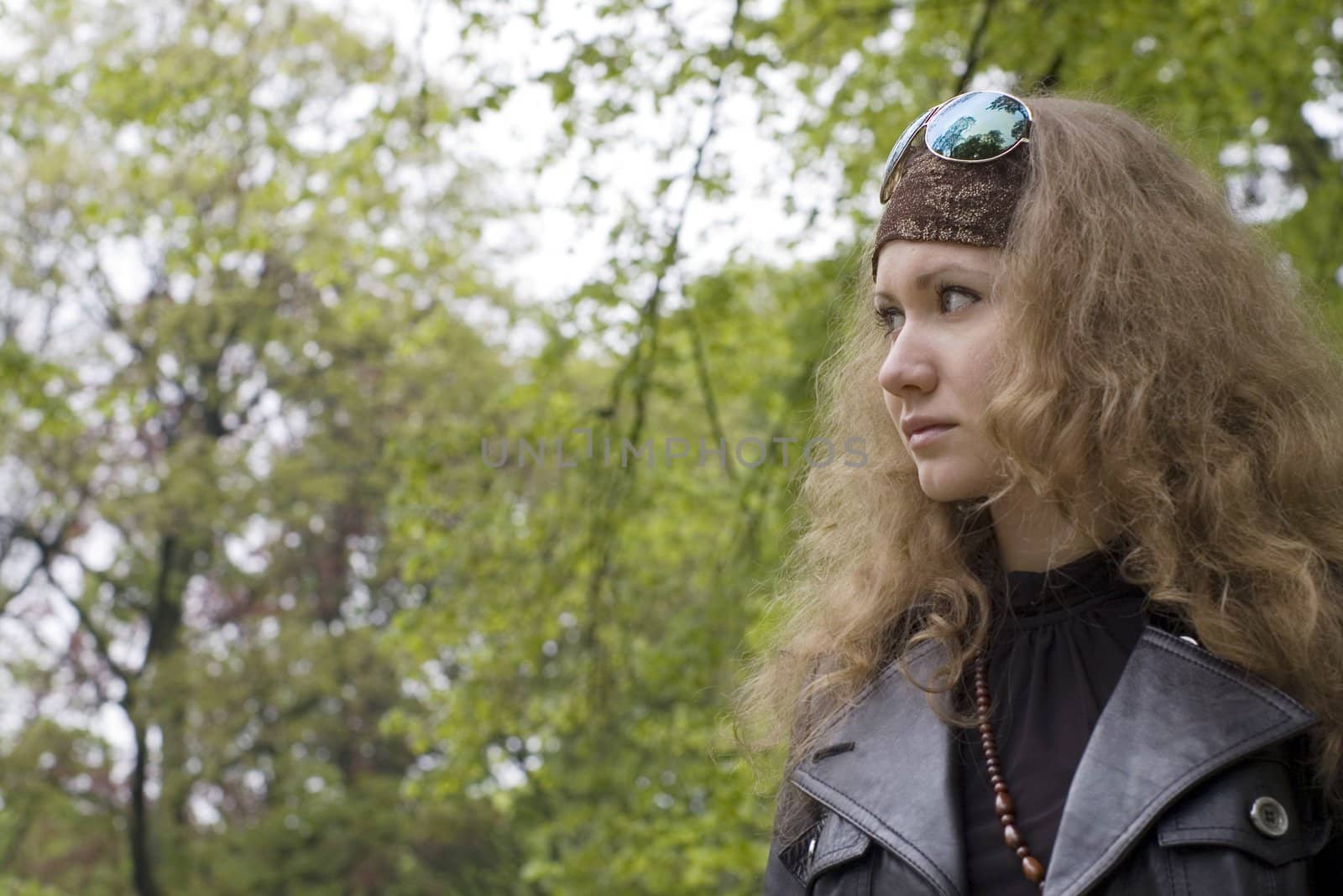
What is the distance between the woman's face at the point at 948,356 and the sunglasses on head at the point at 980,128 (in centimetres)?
14

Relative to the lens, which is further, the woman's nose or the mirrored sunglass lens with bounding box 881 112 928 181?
the mirrored sunglass lens with bounding box 881 112 928 181

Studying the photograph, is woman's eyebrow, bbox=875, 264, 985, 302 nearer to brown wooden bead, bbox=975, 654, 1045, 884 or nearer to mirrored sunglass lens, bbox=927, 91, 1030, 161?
mirrored sunglass lens, bbox=927, 91, 1030, 161

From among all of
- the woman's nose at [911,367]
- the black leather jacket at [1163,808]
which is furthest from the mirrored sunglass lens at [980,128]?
the black leather jacket at [1163,808]

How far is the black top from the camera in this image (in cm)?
153

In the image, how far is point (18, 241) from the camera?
47.8ft

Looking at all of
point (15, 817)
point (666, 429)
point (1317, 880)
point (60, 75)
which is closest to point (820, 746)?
point (1317, 880)

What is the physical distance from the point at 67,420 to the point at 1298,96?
18.9ft

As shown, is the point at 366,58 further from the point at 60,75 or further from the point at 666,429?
the point at 666,429

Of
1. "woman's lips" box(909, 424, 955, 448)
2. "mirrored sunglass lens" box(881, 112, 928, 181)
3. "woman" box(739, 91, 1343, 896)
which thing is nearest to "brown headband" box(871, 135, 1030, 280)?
"woman" box(739, 91, 1343, 896)

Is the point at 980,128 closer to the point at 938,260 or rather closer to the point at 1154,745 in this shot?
the point at 938,260

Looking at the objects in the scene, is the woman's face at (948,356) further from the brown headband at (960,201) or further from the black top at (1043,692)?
the black top at (1043,692)

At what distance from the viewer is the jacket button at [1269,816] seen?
137 centimetres

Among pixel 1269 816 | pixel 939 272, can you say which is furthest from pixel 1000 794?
pixel 939 272

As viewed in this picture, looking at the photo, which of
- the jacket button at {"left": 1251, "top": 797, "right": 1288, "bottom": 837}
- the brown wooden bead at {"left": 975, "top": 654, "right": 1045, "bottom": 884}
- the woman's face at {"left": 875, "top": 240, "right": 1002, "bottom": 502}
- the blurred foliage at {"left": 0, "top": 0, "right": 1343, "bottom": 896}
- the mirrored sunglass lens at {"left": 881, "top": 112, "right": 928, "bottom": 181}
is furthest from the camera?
the blurred foliage at {"left": 0, "top": 0, "right": 1343, "bottom": 896}
